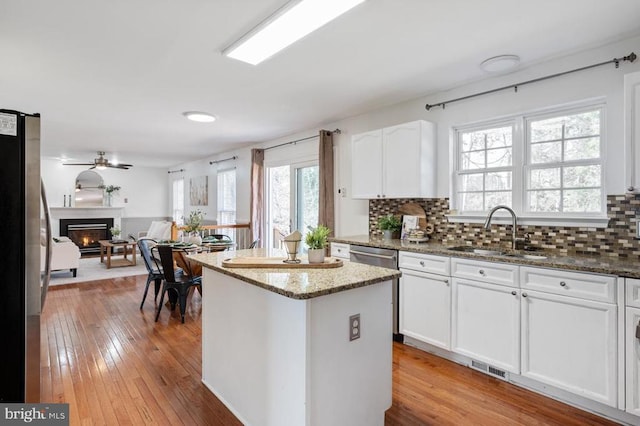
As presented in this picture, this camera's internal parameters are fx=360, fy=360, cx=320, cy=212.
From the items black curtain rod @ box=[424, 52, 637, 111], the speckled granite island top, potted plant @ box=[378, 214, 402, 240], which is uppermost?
black curtain rod @ box=[424, 52, 637, 111]

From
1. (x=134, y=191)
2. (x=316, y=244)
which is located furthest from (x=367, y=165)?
(x=134, y=191)

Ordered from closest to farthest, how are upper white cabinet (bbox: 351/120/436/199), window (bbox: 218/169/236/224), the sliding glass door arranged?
1. upper white cabinet (bbox: 351/120/436/199)
2. the sliding glass door
3. window (bbox: 218/169/236/224)

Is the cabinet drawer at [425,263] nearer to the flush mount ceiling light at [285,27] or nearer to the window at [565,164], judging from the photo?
the window at [565,164]

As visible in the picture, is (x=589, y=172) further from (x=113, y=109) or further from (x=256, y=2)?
(x=113, y=109)

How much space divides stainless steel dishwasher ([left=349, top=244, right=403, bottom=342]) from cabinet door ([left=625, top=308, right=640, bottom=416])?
1.66 meters

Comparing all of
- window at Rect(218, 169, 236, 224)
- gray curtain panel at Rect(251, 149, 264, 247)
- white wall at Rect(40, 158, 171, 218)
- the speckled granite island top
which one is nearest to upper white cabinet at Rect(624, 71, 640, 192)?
the speckled granite island top

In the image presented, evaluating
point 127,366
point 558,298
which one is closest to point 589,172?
point 558,298

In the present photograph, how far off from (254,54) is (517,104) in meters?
2.26

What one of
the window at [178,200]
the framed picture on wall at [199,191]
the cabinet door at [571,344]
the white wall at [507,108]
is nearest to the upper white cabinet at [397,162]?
the white wall at [507,108]

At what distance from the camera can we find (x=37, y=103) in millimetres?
4039

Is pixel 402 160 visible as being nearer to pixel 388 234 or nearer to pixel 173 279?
pixel 388 234

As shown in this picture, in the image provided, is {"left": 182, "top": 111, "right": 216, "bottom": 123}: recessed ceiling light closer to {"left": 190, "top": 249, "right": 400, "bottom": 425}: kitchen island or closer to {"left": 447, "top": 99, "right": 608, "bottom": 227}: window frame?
{"left": 190, "top": 249, "right": 400, "bottom": 425}: kitchen island

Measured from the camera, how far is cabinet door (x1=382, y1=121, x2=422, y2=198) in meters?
3.55

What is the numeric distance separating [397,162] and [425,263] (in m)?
1.13
